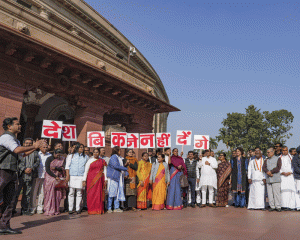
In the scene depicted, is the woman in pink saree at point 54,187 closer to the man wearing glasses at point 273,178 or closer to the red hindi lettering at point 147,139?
the red hindi lettering at point 147,139

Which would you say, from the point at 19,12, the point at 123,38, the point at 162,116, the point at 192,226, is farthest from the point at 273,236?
the point at 162,116

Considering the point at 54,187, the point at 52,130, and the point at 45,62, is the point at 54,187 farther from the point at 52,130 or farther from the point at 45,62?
the point at 45,62

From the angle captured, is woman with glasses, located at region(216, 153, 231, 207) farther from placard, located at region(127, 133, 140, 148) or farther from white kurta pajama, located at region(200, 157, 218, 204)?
placard, located at region(127, 133, 140, 148)

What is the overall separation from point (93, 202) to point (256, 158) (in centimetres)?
545

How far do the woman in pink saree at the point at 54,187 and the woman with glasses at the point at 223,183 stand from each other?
5120 mm

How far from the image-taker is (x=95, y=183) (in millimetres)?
7145

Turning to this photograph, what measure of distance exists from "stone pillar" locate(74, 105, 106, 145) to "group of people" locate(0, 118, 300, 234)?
196 cm

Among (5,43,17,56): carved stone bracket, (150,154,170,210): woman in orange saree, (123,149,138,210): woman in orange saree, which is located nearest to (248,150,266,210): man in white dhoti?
(150,154,170,210): woman in orange saree

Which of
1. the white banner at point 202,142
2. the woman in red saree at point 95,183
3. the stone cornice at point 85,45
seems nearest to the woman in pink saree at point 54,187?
the woman in red saree at point 95,183

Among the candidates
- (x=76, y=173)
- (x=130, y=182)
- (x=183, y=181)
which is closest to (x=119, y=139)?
(x=130, y=182)

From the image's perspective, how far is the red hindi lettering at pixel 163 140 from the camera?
10750 millimetres

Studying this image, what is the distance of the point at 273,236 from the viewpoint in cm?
443

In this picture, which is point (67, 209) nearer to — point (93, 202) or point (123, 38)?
point (93, 202)

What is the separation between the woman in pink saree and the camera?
6.65 meters
